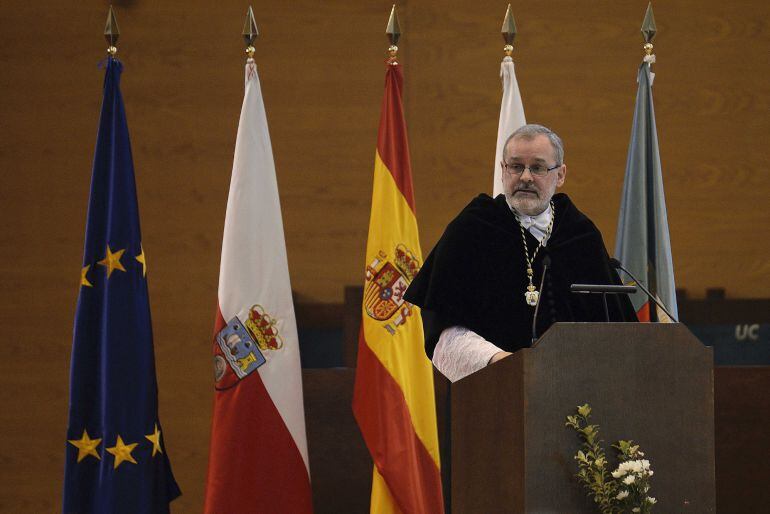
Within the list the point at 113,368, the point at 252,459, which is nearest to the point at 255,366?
the point at 252,459

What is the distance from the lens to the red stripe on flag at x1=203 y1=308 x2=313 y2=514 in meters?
4.27

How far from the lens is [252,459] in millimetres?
4305

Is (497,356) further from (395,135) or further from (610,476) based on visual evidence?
(395,135)

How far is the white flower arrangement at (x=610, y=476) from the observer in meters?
2.34

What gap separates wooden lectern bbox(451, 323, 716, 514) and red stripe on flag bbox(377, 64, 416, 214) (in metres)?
2.04

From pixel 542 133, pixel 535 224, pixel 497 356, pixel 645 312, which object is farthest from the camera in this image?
pixel 645 312

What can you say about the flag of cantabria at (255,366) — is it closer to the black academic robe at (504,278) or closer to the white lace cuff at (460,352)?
the black academic robe at (504,278)

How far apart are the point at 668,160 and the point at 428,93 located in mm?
1203

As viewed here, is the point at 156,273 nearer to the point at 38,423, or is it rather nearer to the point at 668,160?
the point at 38,423

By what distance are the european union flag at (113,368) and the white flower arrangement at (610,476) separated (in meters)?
2.34

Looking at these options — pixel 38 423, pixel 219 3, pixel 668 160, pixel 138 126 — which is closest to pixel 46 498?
pixel 38 423

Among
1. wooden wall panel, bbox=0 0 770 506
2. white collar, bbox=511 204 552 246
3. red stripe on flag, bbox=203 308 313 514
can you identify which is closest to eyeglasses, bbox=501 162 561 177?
white collar, bbox=511 204 552 246

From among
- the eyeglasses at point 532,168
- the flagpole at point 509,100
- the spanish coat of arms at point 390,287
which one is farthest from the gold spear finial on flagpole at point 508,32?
the eyeglasses at point 532,168

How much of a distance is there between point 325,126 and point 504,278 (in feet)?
7.36
